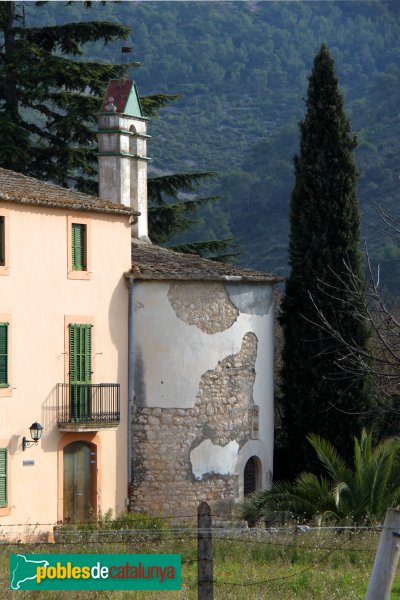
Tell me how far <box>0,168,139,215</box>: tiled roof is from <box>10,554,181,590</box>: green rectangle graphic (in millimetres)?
11600

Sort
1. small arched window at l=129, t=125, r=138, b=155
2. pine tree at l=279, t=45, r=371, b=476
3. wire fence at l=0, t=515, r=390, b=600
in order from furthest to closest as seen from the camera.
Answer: small arched window at l=129, t=125, r=138, b=155 → pine tree at l=279, t=45, r=371, b=476 → wire fence at l=0, t=515, r=390, b=600

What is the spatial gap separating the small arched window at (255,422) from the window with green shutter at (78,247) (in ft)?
17.0

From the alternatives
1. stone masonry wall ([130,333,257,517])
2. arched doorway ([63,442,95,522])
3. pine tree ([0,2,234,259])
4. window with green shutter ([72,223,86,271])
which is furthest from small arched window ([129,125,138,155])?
arched doorway ([63,442,95,522])

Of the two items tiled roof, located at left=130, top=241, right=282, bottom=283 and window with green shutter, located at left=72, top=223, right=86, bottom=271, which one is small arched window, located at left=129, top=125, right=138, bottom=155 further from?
window with green shutter, located at left=72, top=223, right=86, bottom=271

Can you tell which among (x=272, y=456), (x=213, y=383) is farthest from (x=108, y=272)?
(x=272, y=456)

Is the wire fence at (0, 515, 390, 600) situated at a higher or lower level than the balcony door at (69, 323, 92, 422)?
lower

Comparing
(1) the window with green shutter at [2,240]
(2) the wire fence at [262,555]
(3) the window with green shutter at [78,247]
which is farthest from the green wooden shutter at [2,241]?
(2) the wire fence at [262,555]

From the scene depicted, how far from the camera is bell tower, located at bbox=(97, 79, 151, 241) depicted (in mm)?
32750

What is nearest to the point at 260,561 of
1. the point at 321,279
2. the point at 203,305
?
the point at 203,305

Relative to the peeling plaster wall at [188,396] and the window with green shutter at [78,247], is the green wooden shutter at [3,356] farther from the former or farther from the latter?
the peeling plaster wall at [188,396]

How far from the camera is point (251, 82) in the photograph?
133 m

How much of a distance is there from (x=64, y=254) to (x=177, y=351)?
3.32m

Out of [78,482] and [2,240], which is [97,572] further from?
[78,482]

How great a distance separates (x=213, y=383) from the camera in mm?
29891
